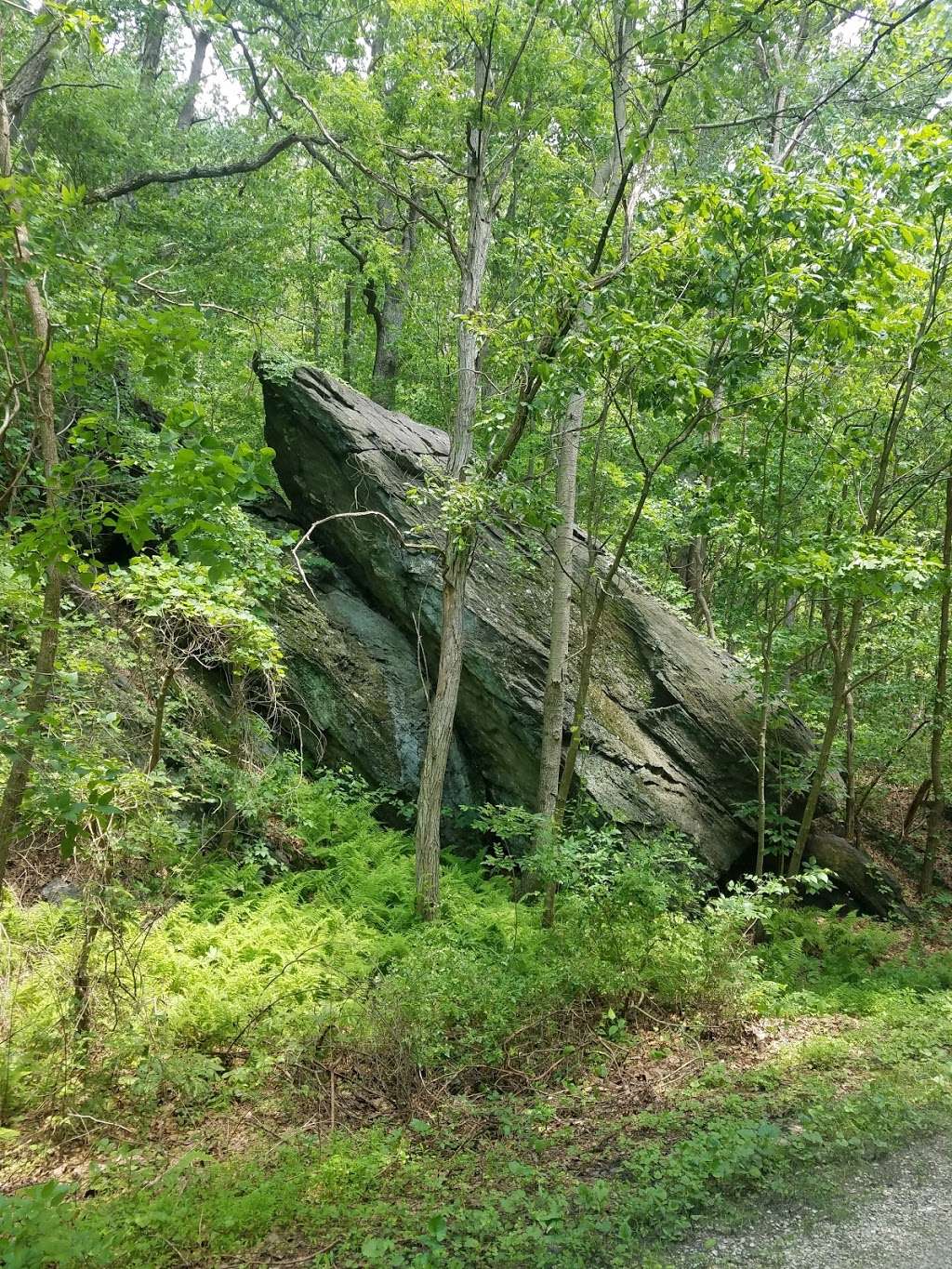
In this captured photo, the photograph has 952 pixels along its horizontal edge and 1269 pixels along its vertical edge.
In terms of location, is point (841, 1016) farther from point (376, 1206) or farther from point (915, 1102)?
point (376, 1206)

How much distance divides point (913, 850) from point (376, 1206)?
12048 mm

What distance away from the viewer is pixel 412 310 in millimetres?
17172

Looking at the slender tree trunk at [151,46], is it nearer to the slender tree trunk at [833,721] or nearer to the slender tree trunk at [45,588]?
the slender tree trunk at [45,588]

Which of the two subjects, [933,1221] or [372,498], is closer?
[933,1221]

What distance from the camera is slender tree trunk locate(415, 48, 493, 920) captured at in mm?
8672

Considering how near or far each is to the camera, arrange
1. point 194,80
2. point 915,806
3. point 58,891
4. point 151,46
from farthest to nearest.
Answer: point 194,80
point 151,46
point 915,806
point 58,891

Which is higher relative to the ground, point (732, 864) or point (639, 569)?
point (639, 569)

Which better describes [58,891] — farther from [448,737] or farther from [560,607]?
[560,607]

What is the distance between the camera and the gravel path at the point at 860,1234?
3586 millimetres

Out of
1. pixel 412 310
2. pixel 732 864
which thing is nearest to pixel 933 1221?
pixel 732 864

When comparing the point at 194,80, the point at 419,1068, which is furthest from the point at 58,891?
the point at 194,80

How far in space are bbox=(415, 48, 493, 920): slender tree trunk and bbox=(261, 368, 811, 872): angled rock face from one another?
54.7 inches

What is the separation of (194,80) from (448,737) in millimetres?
23716

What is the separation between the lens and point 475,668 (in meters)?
10.8
